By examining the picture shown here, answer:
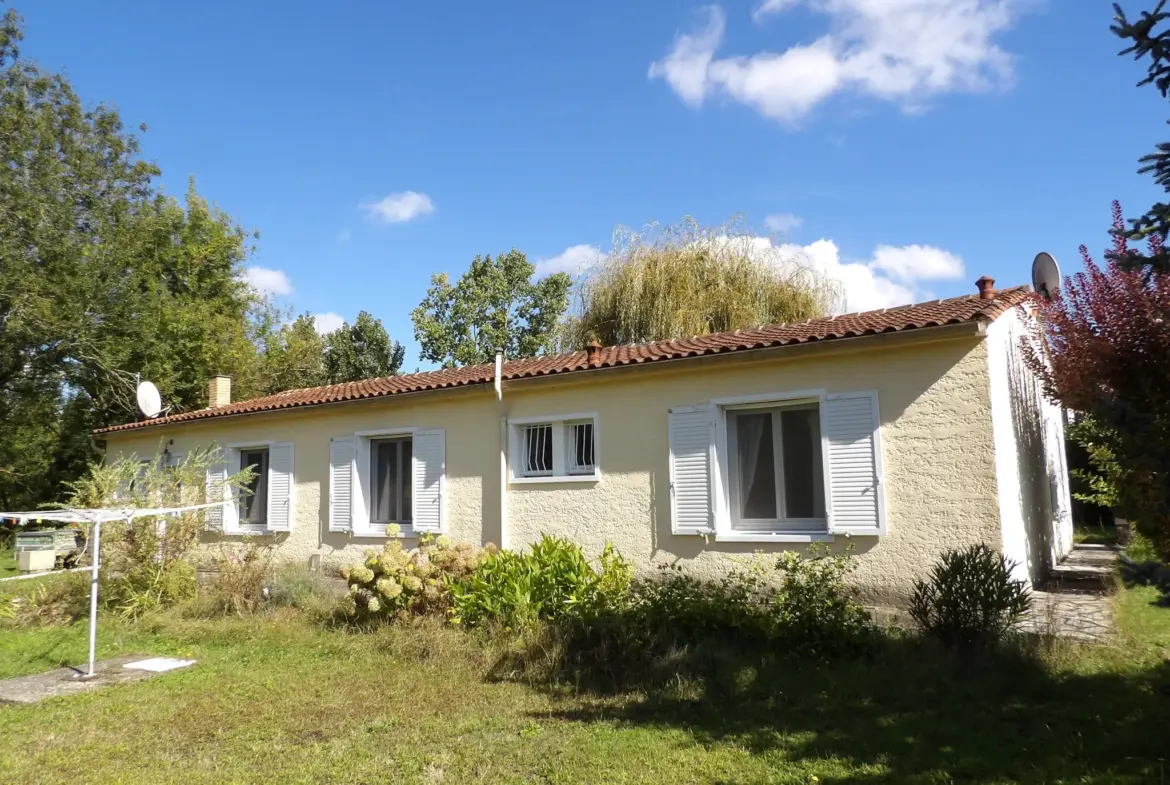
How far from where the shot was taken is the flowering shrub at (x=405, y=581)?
806 centimetres

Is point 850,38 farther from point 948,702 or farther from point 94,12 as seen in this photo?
point 94,12

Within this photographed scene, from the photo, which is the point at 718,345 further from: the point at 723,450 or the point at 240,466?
the point at 240,466

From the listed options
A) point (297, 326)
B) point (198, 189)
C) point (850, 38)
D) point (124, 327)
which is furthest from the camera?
point (297, 326)

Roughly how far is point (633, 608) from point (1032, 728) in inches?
131

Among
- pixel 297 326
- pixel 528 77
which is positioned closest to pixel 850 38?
pixel 528 77

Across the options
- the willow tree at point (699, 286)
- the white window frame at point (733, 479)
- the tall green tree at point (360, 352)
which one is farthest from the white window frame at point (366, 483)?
the tall green tree at point (360, 352)

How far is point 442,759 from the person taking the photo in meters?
4.68

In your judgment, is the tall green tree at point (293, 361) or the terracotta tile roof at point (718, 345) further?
the tall green tree at point (293, 361)

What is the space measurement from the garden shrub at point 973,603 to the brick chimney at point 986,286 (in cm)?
319

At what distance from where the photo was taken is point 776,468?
813 centimetres

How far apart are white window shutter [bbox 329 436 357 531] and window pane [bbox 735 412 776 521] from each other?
5916mm

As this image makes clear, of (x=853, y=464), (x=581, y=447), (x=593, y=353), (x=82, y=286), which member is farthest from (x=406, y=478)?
(x=82, y=286)

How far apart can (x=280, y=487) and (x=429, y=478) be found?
3220 millimetres

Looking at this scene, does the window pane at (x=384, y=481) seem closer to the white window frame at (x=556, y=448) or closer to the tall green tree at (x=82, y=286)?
the white window frame at (x=556, y=448)
